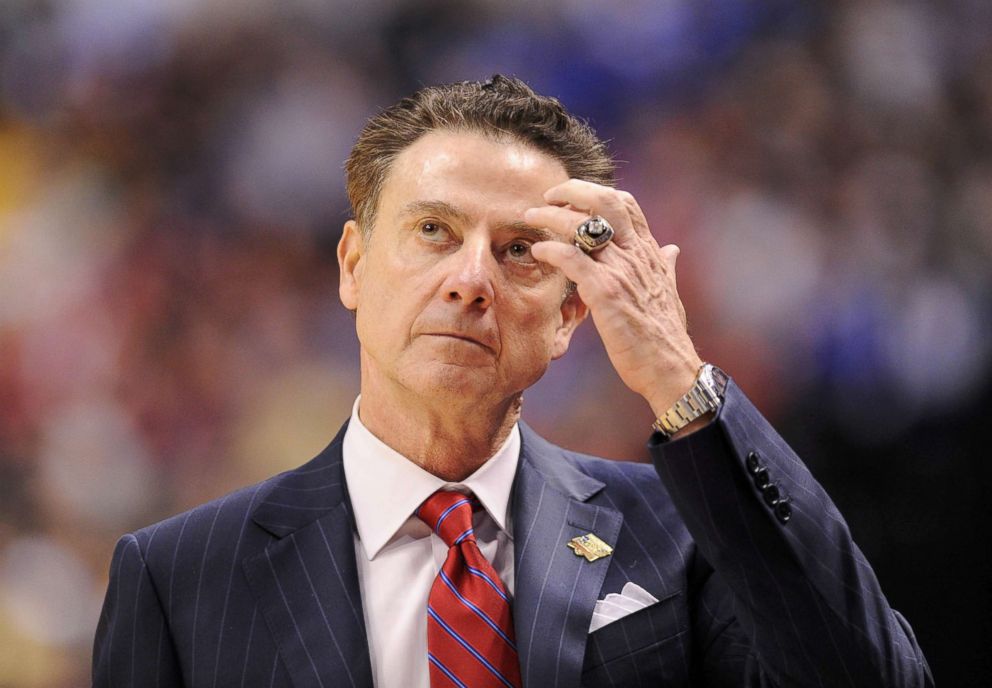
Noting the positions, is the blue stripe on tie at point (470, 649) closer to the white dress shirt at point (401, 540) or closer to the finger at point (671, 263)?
the white dress shirt at point (401, 540)

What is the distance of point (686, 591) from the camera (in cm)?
208


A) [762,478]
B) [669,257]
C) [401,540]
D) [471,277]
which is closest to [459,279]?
[471,277]

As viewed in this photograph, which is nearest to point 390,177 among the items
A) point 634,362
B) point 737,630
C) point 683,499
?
Answer: point 634,362

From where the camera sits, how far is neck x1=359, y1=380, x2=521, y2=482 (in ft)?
6.97

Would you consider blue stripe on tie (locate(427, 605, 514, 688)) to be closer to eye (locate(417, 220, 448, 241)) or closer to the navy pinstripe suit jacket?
the navy pinstripe suit jacket

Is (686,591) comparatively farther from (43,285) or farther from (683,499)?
(43,285)

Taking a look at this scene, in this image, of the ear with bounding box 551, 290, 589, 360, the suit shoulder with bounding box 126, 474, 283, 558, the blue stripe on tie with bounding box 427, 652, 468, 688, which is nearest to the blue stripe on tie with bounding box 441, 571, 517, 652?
the blue stripe on tie with bounding box 427, 652, 468, 688

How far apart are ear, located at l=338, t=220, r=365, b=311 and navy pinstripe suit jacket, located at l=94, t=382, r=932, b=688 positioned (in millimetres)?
294

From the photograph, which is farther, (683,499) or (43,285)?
(43,285)

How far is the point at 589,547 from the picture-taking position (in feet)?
6.93

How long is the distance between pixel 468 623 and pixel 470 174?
31.9 inches

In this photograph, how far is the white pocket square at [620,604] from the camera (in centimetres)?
201

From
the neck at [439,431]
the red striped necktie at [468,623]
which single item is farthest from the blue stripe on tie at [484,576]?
the neck at [439,431]

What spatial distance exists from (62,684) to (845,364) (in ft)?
7.07
